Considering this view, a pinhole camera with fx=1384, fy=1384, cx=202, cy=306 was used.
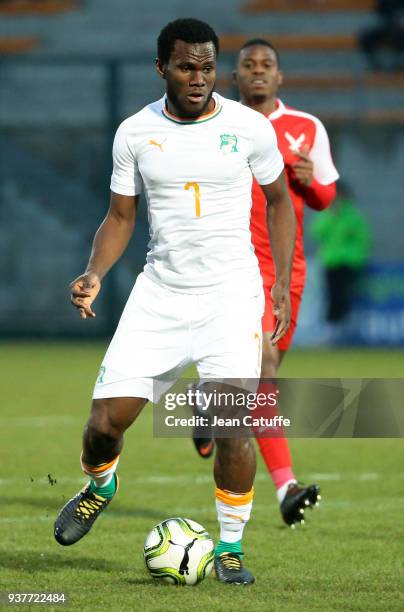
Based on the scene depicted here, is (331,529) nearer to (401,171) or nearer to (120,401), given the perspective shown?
(120,401)

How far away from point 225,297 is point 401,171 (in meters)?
15.2

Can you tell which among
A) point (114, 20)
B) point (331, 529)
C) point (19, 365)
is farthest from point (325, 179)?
point (114, 20)

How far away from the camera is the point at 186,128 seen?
590 cm

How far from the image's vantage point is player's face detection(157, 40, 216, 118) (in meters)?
5.75

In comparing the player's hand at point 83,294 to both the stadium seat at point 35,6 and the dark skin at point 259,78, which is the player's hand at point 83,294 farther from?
the stadium seat at point 35,6

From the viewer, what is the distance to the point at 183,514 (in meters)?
7.67

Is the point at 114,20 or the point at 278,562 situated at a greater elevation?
A: the point at 278,562

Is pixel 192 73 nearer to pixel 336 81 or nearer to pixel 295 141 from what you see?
pixel 295 141

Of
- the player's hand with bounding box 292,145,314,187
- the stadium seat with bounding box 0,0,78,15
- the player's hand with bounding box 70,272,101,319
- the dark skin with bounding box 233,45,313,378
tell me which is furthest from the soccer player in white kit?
the stadium seat with bounding box 0,0,78,15

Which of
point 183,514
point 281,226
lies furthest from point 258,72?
point 183,514

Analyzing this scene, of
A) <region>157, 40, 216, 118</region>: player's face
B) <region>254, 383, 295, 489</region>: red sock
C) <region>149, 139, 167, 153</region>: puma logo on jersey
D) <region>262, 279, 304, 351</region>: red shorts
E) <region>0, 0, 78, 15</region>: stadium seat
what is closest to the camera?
<region>157, 40, 216, 118</region>: player's face

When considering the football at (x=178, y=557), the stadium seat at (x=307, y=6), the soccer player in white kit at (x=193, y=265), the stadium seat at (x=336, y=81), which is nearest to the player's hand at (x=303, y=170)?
the soccer player in white kit at (x=193, y=265)

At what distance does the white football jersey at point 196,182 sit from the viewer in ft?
19.2

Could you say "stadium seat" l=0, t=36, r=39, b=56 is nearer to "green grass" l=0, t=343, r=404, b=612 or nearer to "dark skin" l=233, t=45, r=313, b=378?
"green grass" l=0, t=343, r=404, b=612
